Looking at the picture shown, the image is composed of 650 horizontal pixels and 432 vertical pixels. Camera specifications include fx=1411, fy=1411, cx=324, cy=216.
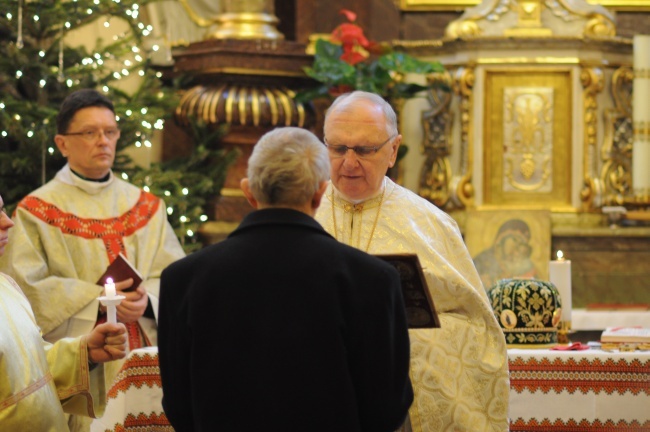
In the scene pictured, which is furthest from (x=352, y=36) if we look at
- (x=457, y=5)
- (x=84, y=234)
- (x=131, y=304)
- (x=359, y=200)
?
(x=359, y=200)

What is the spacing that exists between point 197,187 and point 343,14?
1562mm

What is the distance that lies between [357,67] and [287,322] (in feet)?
16.8

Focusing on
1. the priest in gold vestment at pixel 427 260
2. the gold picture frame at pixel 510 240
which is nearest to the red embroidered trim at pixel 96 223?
the priest in gold vestment at pixel 427 260

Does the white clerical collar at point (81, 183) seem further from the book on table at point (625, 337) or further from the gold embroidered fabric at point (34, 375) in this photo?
the book on table at point (625, 337)

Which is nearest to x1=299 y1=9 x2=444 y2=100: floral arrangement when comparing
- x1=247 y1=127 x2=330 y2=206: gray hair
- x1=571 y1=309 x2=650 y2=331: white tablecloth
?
x1=571 y1=309 x2=650 y2=331: white tablecloth

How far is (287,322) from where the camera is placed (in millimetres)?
3154

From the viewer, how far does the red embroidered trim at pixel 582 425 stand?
4.77 metres

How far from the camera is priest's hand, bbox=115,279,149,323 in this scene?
543cm

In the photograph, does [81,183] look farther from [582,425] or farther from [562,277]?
[582,425]

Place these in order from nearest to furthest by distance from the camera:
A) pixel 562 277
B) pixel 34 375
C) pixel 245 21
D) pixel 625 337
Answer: pixel 34 375, pixel 625 337, pixel 562 277, pixel 245 21

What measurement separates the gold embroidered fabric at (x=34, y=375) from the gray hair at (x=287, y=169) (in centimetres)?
102

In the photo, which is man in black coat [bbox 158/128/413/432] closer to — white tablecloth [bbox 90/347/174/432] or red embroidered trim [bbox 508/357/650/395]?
white tablecloth [bbox 90/347/174/432]

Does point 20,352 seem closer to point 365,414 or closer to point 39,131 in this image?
point 365,414

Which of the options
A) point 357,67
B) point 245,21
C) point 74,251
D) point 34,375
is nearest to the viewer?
point 34,375
